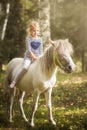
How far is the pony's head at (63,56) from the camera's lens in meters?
10.1

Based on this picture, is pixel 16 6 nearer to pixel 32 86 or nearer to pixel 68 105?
pixel 68 105

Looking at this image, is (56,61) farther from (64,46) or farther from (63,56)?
(64,46)

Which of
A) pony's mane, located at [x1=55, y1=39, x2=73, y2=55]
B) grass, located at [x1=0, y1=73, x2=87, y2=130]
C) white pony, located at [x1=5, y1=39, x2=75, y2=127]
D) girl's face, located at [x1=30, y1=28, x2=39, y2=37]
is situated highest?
girl's face, located at [x1=30, y1=28, x2=39, y2=37]

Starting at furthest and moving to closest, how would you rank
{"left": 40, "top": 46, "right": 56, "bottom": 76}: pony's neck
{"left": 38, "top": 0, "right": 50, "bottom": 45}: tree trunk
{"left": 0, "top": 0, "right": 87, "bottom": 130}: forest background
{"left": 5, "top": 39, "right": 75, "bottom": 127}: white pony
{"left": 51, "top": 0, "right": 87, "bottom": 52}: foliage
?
1. {"left": 51, "top": 0, "right": 87, "bottom": 52}: foliage
2. {"left": 38, "top": 0, "right": 50, "bottom": 45}: tree trunk
3. {"left": 0, "top": 0, "right": 87, "bottom": 130}: forest background
4. {"left": 40, "top": 46, "right": 56, "bottom": 76}: pony's neck
5. {"left": 5, "top": 39, "right": 75, "bottom": 127}: white pony

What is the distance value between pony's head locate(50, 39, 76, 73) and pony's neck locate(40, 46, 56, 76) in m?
0.23

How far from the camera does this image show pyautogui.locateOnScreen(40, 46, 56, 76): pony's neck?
10586 mm

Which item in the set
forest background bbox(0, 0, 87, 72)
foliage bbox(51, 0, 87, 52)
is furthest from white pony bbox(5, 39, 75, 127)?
foliage bbox(51, 0, 87, 52)

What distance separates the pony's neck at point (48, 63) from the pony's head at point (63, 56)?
23 cm

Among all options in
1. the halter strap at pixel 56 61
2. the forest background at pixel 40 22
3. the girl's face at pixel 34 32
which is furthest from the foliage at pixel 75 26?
the halter strap at pixel 56 61

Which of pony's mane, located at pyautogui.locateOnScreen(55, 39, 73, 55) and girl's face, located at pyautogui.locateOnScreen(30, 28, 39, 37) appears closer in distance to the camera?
pony's mane, located at pyautogui.locateOnScreen(55, 39, 73, 55)

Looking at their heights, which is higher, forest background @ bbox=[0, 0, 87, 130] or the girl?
the girl

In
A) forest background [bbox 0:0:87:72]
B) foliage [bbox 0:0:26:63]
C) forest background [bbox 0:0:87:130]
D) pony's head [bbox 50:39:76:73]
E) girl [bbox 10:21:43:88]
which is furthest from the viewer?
foliage [bbox 0:0:26:63]

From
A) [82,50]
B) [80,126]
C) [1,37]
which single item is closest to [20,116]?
[80,126]

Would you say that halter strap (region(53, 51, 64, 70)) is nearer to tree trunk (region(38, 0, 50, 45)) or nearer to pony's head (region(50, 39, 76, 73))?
pony's head (region(50, 39, 76, 73))
